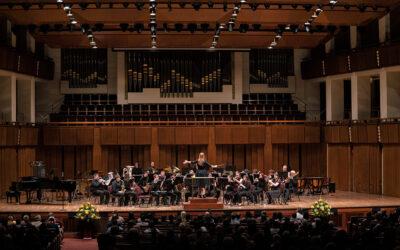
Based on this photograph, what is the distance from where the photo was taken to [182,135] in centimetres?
2986

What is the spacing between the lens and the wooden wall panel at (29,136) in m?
27.2

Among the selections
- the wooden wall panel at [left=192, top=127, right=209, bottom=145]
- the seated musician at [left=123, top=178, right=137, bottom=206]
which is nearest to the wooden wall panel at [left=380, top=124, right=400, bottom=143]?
→ the wooden wall panel at [left=192, top=127, right=209, bottom=145]

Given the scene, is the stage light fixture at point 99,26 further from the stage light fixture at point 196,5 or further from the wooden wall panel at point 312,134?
the wooden wall panel at point 312,134

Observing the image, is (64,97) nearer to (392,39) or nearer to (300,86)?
(300,86)

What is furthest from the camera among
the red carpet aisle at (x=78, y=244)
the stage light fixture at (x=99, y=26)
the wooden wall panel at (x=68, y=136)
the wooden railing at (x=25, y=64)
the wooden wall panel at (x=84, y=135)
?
the wooden wall panel at (x=84, y=135)

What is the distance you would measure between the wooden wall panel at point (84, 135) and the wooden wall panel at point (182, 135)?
147 inches

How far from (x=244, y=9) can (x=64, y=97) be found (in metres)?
10.6

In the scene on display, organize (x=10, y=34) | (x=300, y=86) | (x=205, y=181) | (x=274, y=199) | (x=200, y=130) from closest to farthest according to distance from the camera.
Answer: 1. (x=205, y=181)
2. (x=274, y=199)
3. (x=10, y=34)
4. (x=200, y=130)
5. (x=300, y=86)

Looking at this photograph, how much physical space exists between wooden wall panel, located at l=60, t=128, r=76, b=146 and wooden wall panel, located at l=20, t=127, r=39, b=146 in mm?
1186

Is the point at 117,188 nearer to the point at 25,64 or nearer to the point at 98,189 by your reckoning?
the point at 98,189

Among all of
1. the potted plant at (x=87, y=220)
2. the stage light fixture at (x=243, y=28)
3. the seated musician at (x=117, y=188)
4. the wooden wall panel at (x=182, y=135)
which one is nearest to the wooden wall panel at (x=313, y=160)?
the wooden wall panel at (x=182, y=135)

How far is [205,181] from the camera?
22.1 metres

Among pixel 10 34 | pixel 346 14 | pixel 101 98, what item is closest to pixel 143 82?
pixel 101 98

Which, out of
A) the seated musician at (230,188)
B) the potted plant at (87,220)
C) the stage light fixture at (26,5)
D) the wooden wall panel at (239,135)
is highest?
the stage light fixture at (26,5)
